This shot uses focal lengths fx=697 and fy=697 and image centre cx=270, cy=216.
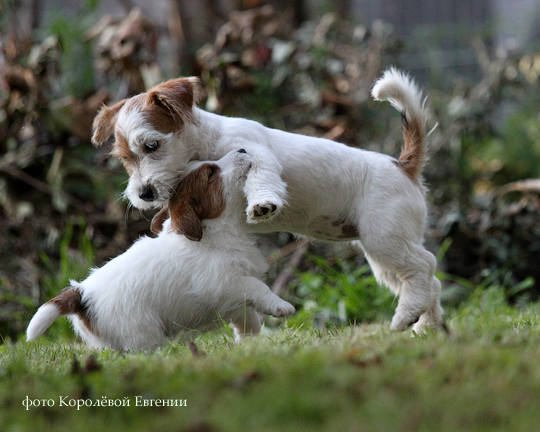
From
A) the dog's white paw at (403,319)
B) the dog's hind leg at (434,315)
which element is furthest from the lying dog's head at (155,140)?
the dog's hind leg at (434,315)

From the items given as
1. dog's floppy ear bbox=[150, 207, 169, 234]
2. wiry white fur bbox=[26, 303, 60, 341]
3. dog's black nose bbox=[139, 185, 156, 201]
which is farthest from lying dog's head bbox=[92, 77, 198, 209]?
wiry white fur bbox=[26, 303, 60, 341]

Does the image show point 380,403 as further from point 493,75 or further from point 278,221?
point 493,75

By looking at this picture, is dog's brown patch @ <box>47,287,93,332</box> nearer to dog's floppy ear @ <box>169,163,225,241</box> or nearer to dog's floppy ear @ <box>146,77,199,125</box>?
dog's floppy ear @ <box>169,163,225,241</box>

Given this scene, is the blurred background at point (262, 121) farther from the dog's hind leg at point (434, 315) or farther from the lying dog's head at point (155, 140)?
the lying dog's head at point (155, 140)

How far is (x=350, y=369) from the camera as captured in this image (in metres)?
2.47

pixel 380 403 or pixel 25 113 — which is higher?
pixel 25 113

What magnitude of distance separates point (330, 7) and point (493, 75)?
3.18 metres

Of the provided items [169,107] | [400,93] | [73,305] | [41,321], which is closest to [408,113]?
[400,93]

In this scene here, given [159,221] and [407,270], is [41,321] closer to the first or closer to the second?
[159,221]

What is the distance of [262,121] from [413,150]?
3569 millimetres

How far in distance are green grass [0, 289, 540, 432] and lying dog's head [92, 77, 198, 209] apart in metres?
0.97

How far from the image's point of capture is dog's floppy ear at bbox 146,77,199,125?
3.83m

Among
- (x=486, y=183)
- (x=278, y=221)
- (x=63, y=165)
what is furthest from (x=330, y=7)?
(x=278, y=221)

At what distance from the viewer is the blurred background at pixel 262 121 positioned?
647 cm
